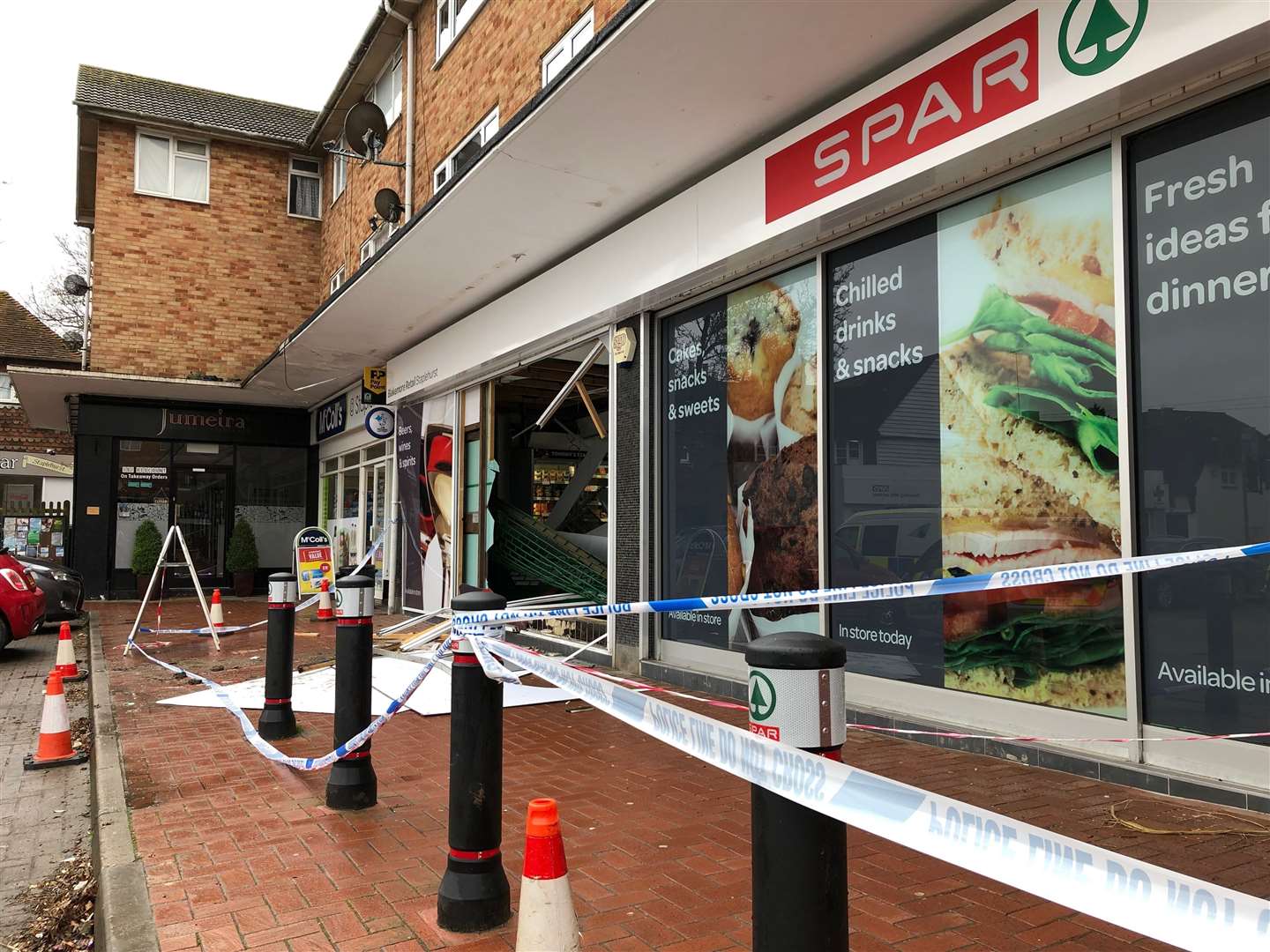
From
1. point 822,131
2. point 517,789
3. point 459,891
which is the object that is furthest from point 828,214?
point 459,891

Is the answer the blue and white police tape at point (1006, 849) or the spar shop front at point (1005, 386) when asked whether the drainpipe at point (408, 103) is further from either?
the blue and white police tape at point (1006, 849)

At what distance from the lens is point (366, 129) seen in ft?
52.5

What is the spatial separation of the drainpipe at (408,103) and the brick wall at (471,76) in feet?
0.28

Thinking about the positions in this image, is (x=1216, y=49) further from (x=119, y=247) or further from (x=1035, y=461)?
(x=119, y=247)

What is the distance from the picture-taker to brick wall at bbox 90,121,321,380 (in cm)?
1977

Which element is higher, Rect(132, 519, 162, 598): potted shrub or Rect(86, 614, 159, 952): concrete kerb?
Rect(132, 519, 162, 598): potted shrub

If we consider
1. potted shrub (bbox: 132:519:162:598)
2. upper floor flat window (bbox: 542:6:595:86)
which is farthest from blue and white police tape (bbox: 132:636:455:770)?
potted shrub (bbox: 132:519:162:598)

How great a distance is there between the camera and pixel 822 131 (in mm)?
6340

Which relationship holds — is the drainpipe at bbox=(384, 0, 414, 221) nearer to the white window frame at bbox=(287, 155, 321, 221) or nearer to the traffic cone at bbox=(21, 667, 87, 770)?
the white window frame at bbox=(287, 155, 321, 221)

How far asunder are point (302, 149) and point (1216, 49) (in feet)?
68.3

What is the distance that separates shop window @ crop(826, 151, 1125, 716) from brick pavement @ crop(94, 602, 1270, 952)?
686 mm

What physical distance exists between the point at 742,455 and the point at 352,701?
4.13 m

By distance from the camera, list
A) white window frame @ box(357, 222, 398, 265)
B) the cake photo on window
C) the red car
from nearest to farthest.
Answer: the cake photo on window, the red car, white window frame @ box(357, 222, 398, 265)

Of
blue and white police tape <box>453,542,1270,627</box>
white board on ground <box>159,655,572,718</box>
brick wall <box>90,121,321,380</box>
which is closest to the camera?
blue and white police tape <box>453,542,1270,627</box>
